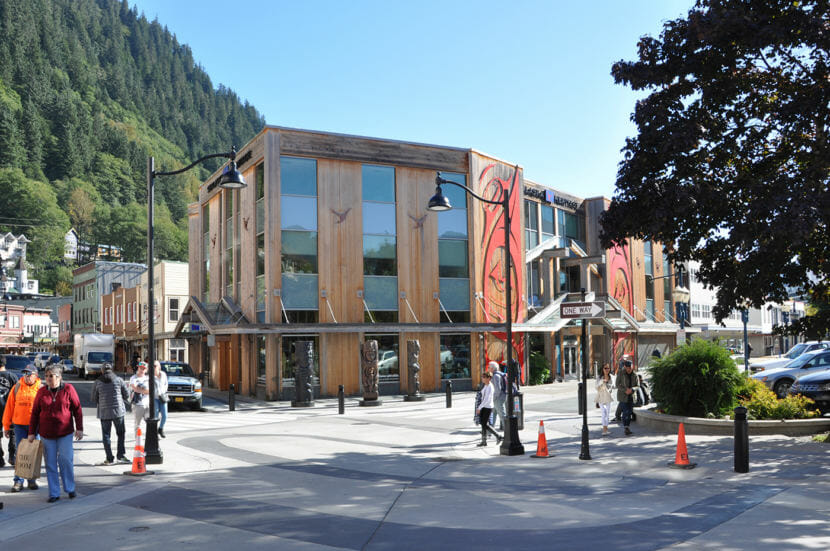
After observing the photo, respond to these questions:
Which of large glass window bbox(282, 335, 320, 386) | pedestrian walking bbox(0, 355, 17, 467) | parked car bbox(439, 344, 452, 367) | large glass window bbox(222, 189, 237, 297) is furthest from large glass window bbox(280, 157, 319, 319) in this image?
pedestrian walking bbox(0, 355, 17, 467)

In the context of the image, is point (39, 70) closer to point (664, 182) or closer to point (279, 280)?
point (279, 280)

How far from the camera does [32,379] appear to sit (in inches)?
427

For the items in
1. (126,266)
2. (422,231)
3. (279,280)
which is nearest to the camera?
(279,280)

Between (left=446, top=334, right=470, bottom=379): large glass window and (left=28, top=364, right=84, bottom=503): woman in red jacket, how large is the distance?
2219 centimetres

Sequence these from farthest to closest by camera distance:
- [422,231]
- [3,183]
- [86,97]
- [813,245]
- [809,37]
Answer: [86,97] → [3,183] → [422,231] → [813,245] → [809,37]

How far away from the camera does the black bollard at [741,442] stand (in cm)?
1093

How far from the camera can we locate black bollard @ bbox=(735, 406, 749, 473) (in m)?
10.9

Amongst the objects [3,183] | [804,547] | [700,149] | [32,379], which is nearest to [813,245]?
[700,149]

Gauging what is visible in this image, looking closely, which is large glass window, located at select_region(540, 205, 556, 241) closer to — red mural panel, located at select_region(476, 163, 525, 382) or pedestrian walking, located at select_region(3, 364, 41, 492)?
red mural panel, located at select_region(476, 163, 525, 382)

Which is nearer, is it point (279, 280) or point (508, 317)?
point (508, 317)

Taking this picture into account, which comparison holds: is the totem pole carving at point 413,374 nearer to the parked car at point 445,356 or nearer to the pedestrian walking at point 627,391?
the parked car at point 445,356

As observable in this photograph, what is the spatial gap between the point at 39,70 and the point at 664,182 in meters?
183

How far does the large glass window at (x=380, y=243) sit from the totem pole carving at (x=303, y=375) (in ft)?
15.6

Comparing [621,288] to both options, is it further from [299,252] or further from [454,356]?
[299,252]
